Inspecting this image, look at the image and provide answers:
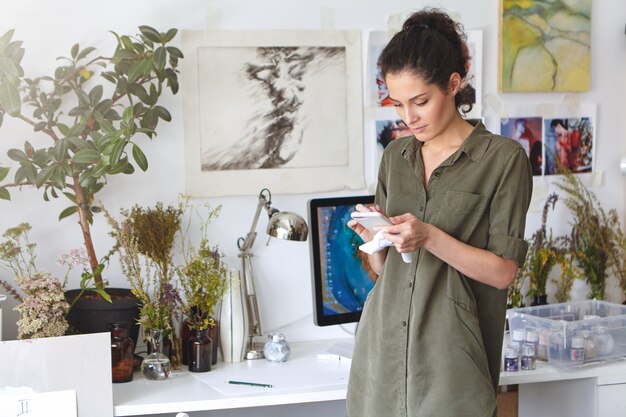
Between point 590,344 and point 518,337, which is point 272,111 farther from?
point 590,344

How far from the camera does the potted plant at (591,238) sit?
3184 mm

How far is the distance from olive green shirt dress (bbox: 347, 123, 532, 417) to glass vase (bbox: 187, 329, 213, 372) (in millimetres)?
690

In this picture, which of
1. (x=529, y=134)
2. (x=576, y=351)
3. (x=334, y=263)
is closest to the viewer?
(x=576, y=351)

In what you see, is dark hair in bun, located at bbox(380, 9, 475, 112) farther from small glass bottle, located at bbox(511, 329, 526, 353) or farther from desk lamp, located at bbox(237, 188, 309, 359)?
small glass bottle, located at bbox(511, 329, 526, 353)

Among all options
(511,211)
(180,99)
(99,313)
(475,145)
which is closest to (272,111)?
(180,99)

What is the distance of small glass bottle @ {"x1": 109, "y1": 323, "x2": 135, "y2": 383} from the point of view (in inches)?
96.9

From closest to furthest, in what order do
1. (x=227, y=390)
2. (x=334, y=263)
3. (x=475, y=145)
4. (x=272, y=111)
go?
(x=475, y=145)
(x=227, y=390)
(x=334, y=263)
(x=272, y=111)

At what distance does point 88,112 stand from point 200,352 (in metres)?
0.74

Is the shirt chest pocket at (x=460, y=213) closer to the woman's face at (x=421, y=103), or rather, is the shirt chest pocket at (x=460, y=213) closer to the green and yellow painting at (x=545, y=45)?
the woman's face at (x=421, y=103)

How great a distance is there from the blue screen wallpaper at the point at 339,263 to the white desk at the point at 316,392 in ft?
0.59

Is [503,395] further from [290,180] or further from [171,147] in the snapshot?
[171,147]

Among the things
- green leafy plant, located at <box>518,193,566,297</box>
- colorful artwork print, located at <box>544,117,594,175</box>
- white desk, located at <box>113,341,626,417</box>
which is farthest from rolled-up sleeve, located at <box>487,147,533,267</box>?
colorful artwork print, located at <box>544,117,594,175</box>

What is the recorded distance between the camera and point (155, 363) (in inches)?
99.1

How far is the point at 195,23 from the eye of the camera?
2771 millimetres
